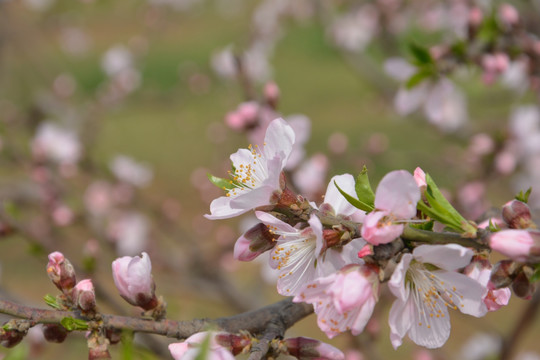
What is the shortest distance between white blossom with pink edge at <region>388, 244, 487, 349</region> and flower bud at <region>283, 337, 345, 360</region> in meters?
0.08

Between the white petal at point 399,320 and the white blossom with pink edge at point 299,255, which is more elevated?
the white blossom with pink edge at point 299,255

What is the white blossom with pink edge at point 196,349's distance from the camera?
0.57 m

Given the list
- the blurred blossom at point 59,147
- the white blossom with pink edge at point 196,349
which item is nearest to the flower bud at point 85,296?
the white blossom with pink edge at point 196,349

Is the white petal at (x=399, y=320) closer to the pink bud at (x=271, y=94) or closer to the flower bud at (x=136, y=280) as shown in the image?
the flower bud at (x=136, y=280)

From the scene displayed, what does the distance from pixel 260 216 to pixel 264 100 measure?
2.55 feet

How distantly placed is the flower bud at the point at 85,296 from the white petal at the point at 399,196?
40cm

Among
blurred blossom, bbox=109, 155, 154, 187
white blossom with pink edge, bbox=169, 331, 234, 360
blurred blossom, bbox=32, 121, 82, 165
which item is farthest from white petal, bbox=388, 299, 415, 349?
blurred blossom, bbox=109, 155, 154, 187

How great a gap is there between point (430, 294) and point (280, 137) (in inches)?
12.3

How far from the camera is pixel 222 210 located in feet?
2.23

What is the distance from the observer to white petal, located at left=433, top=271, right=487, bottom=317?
62 centimetres

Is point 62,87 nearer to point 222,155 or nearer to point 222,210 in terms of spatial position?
point 222,155

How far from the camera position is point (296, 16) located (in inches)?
185

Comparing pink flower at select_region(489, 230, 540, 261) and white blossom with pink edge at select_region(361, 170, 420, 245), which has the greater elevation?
white blossom with pink edge at select_region(361, 170, 420, 245)

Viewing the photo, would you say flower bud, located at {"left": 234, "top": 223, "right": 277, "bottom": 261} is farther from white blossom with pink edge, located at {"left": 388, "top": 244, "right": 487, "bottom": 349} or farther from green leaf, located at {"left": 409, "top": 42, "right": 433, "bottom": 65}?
green leaf, located at {"left": 409, "top": 42, "right": 433, "bottom": 65}
